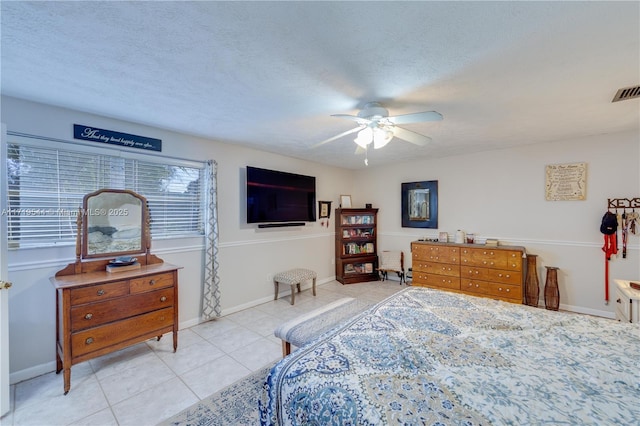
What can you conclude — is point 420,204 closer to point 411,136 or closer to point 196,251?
point 411,136

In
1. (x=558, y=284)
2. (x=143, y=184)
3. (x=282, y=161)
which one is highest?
(x=282, y=161)

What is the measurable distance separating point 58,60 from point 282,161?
295 centimetres

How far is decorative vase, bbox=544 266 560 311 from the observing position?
3580 mm

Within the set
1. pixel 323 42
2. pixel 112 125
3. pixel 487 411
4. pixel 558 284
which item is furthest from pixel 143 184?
pixel 558 284

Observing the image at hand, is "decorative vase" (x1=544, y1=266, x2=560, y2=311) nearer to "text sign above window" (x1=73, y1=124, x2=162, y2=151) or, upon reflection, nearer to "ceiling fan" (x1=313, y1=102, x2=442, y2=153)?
"ceiling fan" (x1=313, y1=102, x2=442, y2=153)

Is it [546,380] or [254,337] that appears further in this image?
[254,337]

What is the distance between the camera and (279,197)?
13.9ft

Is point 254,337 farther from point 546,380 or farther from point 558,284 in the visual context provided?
point 558,284

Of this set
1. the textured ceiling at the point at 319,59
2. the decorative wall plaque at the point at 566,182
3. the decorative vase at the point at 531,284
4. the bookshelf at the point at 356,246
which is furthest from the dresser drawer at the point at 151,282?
the decorative wall plaque at the point at 566,182

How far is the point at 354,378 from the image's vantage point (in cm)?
121

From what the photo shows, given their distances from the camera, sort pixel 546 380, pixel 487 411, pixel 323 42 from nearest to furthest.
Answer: pixel 487 411 → pixel 546 380 → pixel 323 42

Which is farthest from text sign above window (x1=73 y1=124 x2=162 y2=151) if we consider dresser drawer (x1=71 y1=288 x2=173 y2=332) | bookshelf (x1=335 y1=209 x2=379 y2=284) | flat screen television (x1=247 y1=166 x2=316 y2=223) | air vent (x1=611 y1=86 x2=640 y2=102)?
air vent (x1=611 y1=86 x2=640 y2=102)

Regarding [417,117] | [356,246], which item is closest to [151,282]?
[417,117]

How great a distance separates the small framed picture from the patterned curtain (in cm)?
223
